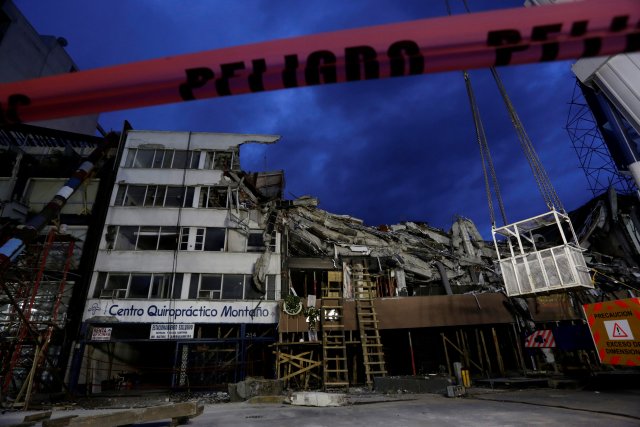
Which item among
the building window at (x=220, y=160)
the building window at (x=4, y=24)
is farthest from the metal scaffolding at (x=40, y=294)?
the building window at (x=4, y=24)

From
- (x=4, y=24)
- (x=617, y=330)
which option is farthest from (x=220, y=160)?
(x=617, y=330)

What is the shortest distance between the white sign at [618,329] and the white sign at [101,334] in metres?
24.1

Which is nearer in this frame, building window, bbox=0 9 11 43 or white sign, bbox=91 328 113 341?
white sign, bbox=91 328 113 341

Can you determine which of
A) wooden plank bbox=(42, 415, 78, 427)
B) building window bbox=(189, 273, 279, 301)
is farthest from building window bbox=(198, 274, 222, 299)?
wooden plank bbox=(42, 415, 78, 427)

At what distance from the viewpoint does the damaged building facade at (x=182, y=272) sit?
2000 centimetres

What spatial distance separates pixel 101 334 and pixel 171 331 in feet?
13.2

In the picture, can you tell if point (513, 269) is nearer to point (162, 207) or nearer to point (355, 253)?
point (355, 253)

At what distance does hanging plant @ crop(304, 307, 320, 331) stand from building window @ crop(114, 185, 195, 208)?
12464 mm

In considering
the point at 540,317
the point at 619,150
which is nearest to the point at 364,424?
the point at 619,150

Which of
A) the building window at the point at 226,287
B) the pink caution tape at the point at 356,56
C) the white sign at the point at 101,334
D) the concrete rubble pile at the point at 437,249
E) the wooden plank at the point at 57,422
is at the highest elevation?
the concrete rubble pile at the point at 437,249

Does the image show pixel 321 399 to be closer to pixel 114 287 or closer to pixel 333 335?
pixel 333 335

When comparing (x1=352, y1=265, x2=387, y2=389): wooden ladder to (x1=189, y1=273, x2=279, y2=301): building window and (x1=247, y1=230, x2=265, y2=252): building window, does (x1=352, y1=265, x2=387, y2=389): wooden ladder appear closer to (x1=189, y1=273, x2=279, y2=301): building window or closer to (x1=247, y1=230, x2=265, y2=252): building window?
(x1=189, y1=273, x2=279, y2=301): building window

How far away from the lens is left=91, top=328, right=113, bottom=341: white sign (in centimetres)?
1941

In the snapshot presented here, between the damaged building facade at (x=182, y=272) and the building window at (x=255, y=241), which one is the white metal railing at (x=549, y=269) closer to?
the damaged building facade at (x=182, y=272)
